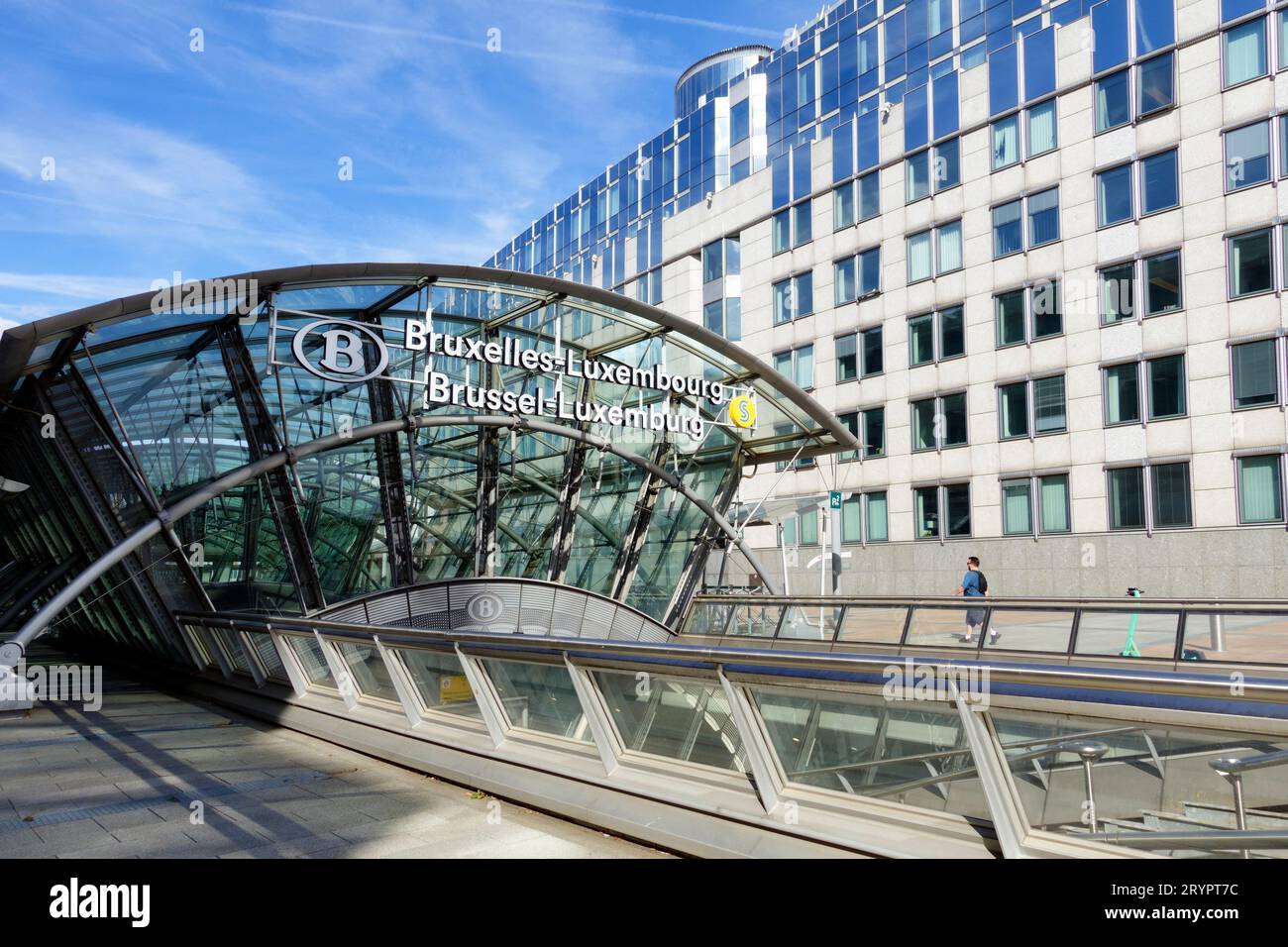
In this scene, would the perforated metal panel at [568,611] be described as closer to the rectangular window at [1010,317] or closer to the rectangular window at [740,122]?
the rectangular window at [1010,317]

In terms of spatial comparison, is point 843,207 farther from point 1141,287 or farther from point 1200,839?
point 1200,839

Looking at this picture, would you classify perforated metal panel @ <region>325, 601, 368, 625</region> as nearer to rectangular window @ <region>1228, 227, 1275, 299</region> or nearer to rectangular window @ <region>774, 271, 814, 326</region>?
rectangular window @ <region>1228, 227, 1275, 299</region>

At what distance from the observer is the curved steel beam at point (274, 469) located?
49.6ft

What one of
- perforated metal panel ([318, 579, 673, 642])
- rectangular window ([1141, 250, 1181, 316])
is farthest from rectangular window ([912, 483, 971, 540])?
perforated metal panel ([318, 579, 673, 642])

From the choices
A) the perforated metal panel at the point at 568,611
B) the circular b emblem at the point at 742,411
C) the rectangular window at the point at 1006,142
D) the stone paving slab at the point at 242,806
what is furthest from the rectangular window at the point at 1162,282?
the stone paving slab at the point at 242,806

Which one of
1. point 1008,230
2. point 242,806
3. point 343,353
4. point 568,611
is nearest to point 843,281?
point 1008,230

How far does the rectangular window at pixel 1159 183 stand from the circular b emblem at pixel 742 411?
14.0m

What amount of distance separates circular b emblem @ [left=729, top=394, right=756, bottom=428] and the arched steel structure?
42 centimetres

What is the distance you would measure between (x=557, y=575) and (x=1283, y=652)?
1662 cm

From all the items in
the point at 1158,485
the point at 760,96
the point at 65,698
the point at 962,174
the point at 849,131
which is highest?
the point at 760,96

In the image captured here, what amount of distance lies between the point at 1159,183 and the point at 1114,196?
4.57 ft

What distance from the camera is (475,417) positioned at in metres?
21.5
